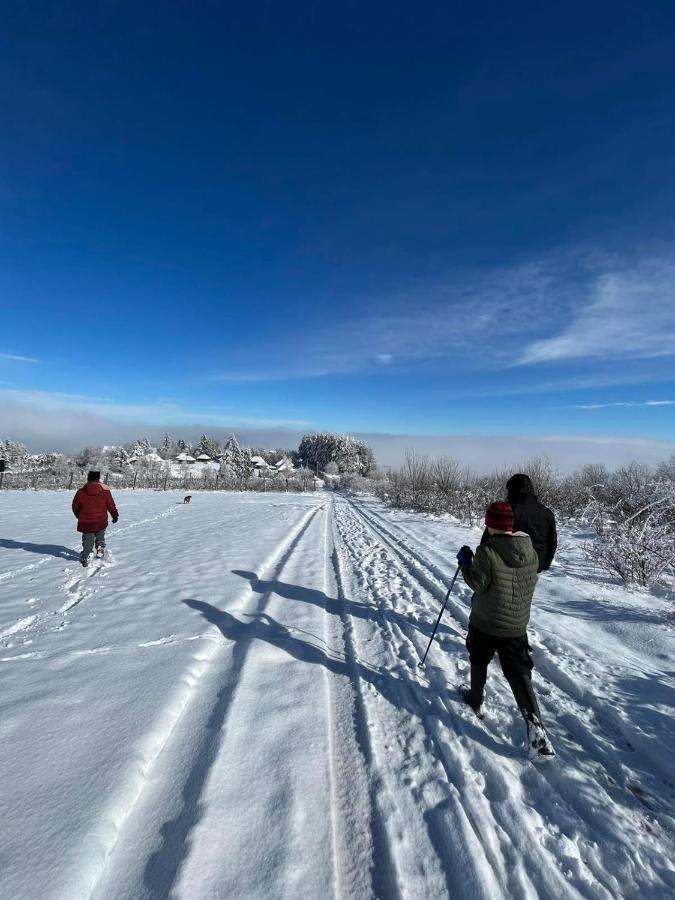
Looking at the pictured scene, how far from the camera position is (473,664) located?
3.18 metres

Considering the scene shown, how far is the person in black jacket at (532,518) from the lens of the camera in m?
3.95

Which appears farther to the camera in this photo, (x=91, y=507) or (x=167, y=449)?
(x=167, y=449)

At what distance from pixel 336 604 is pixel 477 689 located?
2.85m

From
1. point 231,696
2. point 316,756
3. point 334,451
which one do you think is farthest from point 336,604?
point 334,451

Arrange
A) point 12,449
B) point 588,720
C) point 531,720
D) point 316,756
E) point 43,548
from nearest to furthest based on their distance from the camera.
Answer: point 316,756, point 531,720, point 588,720, point 43,548, point 12,449

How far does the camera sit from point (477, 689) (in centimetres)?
319

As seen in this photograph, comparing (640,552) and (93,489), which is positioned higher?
(93,489)

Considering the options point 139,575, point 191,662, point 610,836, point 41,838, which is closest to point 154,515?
point 139,575

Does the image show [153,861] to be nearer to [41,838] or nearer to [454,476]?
[41,838]

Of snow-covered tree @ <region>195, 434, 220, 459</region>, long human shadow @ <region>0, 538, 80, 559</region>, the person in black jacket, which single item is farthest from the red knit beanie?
snow-covered tree @ <region>195, 434, 220, 459</region>

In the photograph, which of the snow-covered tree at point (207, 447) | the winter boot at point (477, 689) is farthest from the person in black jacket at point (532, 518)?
the snow-covered tree at point (207, 447)

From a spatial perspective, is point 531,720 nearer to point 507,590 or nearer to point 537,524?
point 507,590

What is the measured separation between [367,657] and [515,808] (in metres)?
1.97

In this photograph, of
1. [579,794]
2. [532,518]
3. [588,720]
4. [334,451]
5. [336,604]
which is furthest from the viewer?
[334,451]
